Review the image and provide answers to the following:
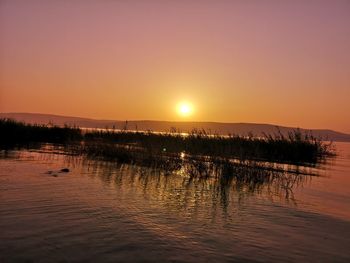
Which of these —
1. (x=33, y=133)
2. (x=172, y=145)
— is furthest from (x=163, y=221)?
(x=33, y=133)

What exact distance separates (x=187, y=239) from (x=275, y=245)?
1.62 metres

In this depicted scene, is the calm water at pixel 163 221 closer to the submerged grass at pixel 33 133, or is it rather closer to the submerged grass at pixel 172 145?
the submerged grass at pixel 172 145

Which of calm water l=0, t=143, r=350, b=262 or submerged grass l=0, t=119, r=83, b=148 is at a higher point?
submerged grass l=0, t=119, r=83, b=148

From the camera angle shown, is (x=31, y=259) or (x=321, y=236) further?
(x=321, y=236)

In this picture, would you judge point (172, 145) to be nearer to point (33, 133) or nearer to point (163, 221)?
point (163, 221)

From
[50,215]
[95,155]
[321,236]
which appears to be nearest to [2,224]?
[50,215]

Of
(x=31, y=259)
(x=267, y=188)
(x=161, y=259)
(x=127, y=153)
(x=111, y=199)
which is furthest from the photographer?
(x=127, y=153)

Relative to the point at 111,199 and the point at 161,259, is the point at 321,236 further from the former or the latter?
the point at 111,199

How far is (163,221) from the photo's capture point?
8.12 metres

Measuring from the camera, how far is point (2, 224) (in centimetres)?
701

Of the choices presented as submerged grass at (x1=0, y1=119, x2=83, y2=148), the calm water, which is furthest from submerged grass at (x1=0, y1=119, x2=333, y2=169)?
the calm water

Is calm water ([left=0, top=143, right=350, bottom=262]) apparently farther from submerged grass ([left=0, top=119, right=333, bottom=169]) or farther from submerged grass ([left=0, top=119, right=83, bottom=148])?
submerged grass ([left=0, top=119, right=83, bottom=148])

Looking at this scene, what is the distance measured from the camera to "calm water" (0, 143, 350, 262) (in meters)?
6.11

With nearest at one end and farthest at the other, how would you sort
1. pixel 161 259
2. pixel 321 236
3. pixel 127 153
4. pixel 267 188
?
pixel 161 259
pixel 321 236
pixel 267 188
pixel 127 153
